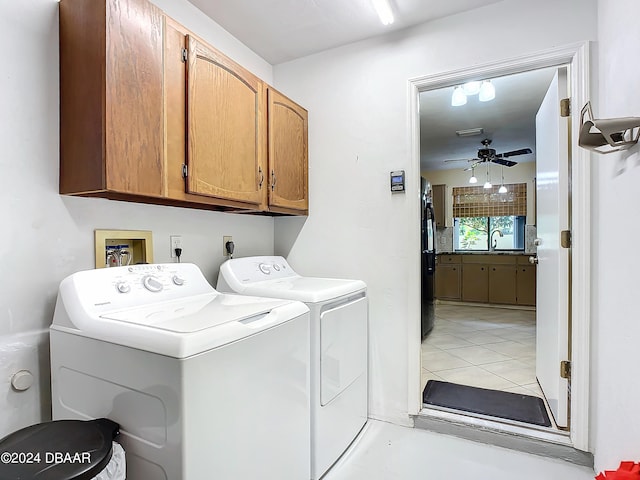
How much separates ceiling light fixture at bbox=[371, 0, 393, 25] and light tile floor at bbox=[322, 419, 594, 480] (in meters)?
2.39

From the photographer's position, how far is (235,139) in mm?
1851

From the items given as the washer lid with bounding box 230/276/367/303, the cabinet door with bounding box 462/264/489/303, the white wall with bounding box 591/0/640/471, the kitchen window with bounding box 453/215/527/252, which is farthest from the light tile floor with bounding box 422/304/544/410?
the kitchen window with bounding box 453/215/527/252

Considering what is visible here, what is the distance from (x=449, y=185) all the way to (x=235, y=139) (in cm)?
554

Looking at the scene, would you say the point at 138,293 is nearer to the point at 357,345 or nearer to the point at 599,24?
the point at 357,345

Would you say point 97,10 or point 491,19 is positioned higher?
point 491,19

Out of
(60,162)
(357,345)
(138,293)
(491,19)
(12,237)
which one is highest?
(491,19)

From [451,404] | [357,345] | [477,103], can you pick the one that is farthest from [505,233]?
[357,345]

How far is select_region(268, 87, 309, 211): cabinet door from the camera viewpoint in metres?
2.14

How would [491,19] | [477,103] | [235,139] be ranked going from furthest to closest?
[477,103] < [491,19] < [235,139]

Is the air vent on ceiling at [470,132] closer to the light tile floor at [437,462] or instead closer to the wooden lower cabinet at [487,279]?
the wooden lower cabinet at [487,279]

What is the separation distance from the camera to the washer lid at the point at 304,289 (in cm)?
170

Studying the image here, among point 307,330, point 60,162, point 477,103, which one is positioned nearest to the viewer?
point 60,162

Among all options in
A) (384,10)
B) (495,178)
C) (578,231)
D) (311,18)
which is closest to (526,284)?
(495,178)

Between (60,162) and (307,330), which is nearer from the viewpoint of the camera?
(60,162)
